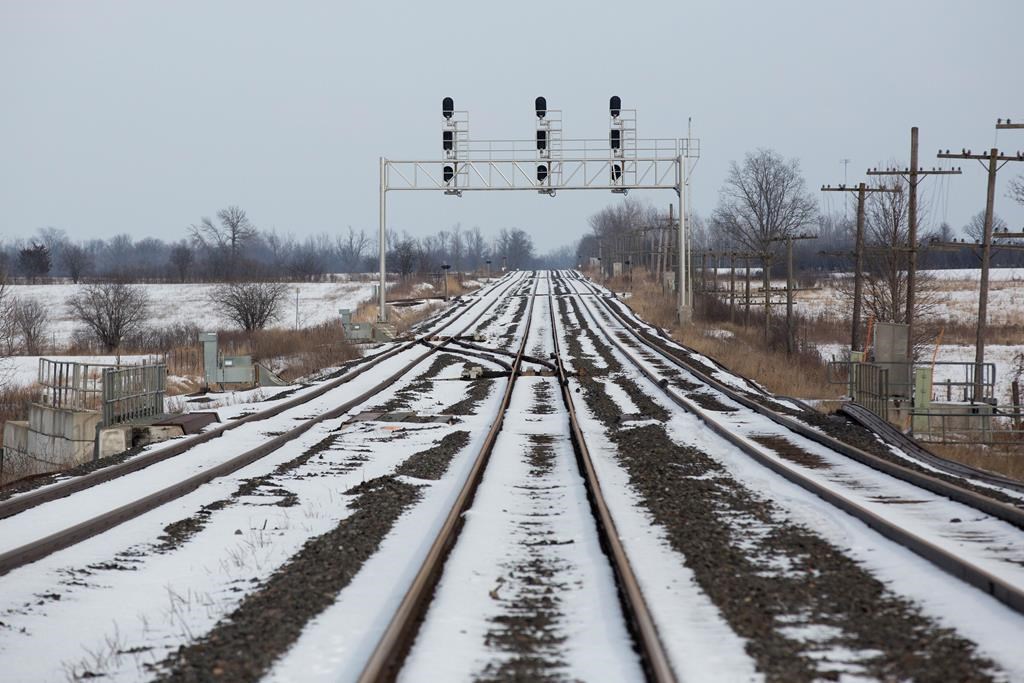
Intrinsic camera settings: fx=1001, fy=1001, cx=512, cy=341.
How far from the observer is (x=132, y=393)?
16.9m

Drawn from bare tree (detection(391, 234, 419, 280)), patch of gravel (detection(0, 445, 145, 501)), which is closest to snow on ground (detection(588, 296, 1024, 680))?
patch of gravel (detection(0, 445, 145, 501))

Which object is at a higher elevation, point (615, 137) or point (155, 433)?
point (615, 137)

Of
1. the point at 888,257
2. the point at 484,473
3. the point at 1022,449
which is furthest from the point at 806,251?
the point at 484,473

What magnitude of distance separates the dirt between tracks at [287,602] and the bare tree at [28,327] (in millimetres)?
45367

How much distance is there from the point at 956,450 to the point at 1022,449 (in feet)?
19.3

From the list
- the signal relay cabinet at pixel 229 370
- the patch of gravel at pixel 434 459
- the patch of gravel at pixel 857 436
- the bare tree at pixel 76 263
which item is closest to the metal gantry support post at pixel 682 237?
the signal relay cabinet at pixel 229 370

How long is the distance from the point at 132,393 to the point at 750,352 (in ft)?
81.0

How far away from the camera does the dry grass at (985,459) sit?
53.4 ft

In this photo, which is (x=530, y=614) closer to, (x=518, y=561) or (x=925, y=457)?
(x=518, y=561)

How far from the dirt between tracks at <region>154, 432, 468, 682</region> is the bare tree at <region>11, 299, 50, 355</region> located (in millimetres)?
45367

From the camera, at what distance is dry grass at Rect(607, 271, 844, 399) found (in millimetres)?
26922

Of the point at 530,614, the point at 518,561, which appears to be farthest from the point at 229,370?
the point at 530,614

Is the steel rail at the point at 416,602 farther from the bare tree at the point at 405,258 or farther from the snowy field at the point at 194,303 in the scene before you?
the bare tree at the point at 405,258

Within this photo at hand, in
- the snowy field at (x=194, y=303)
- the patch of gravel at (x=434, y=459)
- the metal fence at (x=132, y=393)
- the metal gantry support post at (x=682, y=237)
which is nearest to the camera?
the patch of gravel at (x=434, y=459)
